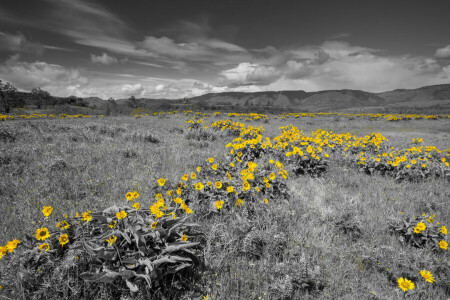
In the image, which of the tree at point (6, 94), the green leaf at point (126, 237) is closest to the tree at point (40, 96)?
the tree at point (6, 94)

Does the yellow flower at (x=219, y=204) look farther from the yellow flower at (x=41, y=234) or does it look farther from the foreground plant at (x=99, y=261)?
the yellow flower at (x=41, y=234)

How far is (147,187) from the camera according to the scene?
4.36m

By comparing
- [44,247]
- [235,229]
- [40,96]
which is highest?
[40,96]

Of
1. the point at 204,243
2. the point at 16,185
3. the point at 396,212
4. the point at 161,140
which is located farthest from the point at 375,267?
the point at 161,140

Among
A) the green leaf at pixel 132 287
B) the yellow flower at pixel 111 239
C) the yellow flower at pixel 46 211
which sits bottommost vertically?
the green leaf at pixel 132 287

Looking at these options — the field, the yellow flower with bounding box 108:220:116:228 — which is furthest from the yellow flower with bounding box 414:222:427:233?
the yellow flower with bounding box 108:220:116:228

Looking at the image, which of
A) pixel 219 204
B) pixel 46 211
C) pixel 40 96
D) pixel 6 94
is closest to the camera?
pixel 46 211

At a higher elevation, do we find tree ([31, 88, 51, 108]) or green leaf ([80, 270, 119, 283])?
tree ([31, 88, 51, 108])

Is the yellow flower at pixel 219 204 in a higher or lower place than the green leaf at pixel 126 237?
lower

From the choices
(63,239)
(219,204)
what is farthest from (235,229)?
(63,239)

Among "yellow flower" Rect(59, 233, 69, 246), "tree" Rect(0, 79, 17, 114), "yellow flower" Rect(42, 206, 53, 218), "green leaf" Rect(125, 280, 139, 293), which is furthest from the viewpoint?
"tree" Rect(0, 79, 17, 114)

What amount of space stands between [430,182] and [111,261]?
292 inches

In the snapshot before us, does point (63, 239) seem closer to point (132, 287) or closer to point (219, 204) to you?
point (132, 287)

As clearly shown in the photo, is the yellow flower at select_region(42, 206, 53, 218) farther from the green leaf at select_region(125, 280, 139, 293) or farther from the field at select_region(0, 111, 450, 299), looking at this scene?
the green leaf at select_region(125, 280, 139, 293)
